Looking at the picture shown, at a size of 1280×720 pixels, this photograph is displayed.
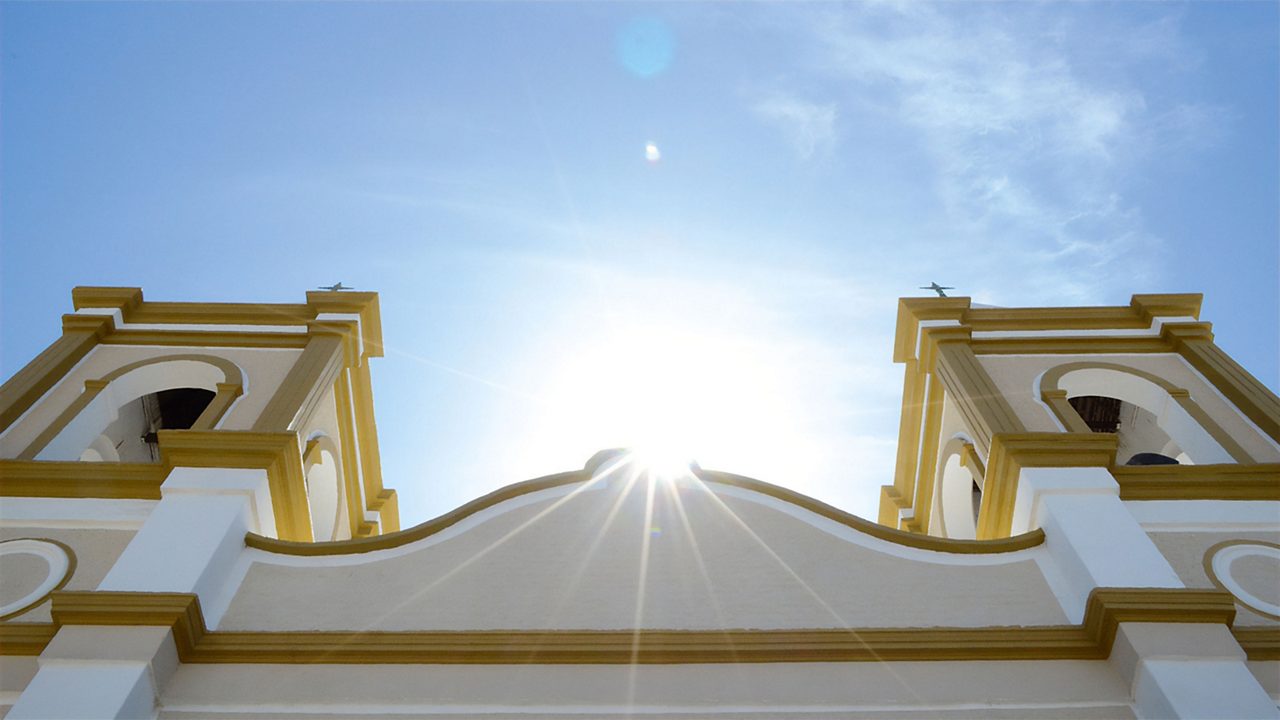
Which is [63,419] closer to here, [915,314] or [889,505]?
[915,314]

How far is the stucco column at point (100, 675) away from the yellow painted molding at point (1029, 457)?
283 inches

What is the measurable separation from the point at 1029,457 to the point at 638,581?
3.96 m

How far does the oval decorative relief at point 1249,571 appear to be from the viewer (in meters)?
8.67

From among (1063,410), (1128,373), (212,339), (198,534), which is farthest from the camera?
(212,339)

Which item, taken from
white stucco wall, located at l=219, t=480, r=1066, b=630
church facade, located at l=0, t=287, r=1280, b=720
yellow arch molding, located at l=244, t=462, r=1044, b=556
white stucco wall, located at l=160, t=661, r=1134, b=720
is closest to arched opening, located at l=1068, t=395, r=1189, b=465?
church facade, located at l=0, t=287, r=1280, b=720

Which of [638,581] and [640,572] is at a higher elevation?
[640,572]

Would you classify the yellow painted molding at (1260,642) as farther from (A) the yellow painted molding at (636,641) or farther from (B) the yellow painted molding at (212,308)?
(B) the yellow painted molding at (212,308)

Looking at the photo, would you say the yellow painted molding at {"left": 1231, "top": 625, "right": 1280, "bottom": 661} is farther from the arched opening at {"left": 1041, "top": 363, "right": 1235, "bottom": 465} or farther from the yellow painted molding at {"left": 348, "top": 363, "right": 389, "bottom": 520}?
the yellow painted molding at {"left": 348, "top": 363, "right": 389, "bottom": 520}

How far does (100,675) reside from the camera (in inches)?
283

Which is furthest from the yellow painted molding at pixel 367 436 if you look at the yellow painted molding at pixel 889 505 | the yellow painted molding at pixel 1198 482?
the yellow painted molding at pixel 1198 482

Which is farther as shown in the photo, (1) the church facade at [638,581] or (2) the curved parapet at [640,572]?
(2) the curved parapet at [640,572]

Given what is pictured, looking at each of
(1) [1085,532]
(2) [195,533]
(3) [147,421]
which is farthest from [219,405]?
(1) [1085,532]

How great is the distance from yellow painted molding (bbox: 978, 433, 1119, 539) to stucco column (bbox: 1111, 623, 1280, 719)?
96.6 inches

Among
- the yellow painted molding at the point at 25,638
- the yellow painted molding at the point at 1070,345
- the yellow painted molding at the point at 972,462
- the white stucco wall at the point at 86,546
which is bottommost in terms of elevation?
the yellow painted molding at the point at 25,638
